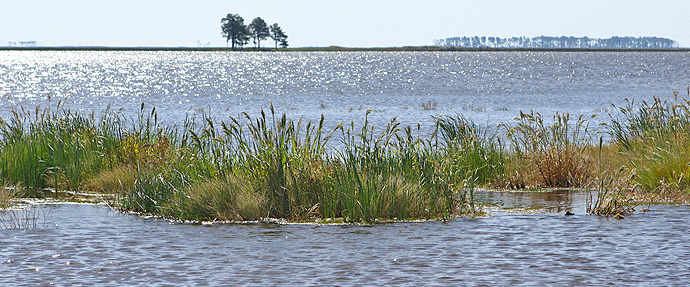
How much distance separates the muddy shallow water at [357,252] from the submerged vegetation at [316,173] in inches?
15.8

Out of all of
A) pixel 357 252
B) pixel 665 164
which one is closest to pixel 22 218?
pixel 357 252

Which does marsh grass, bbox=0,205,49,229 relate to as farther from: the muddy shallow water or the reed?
the reed

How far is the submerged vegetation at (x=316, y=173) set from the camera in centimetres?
952

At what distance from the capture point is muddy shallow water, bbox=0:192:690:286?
661cm

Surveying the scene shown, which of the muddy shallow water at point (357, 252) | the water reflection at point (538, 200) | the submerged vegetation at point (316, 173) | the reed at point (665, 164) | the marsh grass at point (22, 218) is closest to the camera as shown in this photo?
the muddy shallow water at point (357, 252)

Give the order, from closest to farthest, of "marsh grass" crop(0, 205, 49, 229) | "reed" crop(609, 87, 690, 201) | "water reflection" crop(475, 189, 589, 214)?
"marsh grass" crop(0, 205, 49, 229)
"water reflection" crop(475, 189, 589, 214)
"reed" crop(609, 87, 690, 201)

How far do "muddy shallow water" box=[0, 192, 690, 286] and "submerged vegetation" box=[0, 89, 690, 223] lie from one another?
0.40m

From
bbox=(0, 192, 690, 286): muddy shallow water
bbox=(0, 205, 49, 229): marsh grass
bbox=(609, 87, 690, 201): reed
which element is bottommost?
bbox=(0, 205, 49, 229): marsh grass

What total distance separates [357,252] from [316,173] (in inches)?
98.0

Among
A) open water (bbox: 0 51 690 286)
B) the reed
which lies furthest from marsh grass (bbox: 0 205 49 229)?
the reed

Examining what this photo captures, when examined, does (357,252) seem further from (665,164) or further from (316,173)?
(665,164)

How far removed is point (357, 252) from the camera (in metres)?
7.64

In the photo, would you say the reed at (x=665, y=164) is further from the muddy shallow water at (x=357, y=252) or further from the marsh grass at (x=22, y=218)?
the marsh grass at (x=22, y=218)

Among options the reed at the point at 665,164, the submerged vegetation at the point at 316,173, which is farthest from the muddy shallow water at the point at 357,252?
the reed at the point at 665,164
